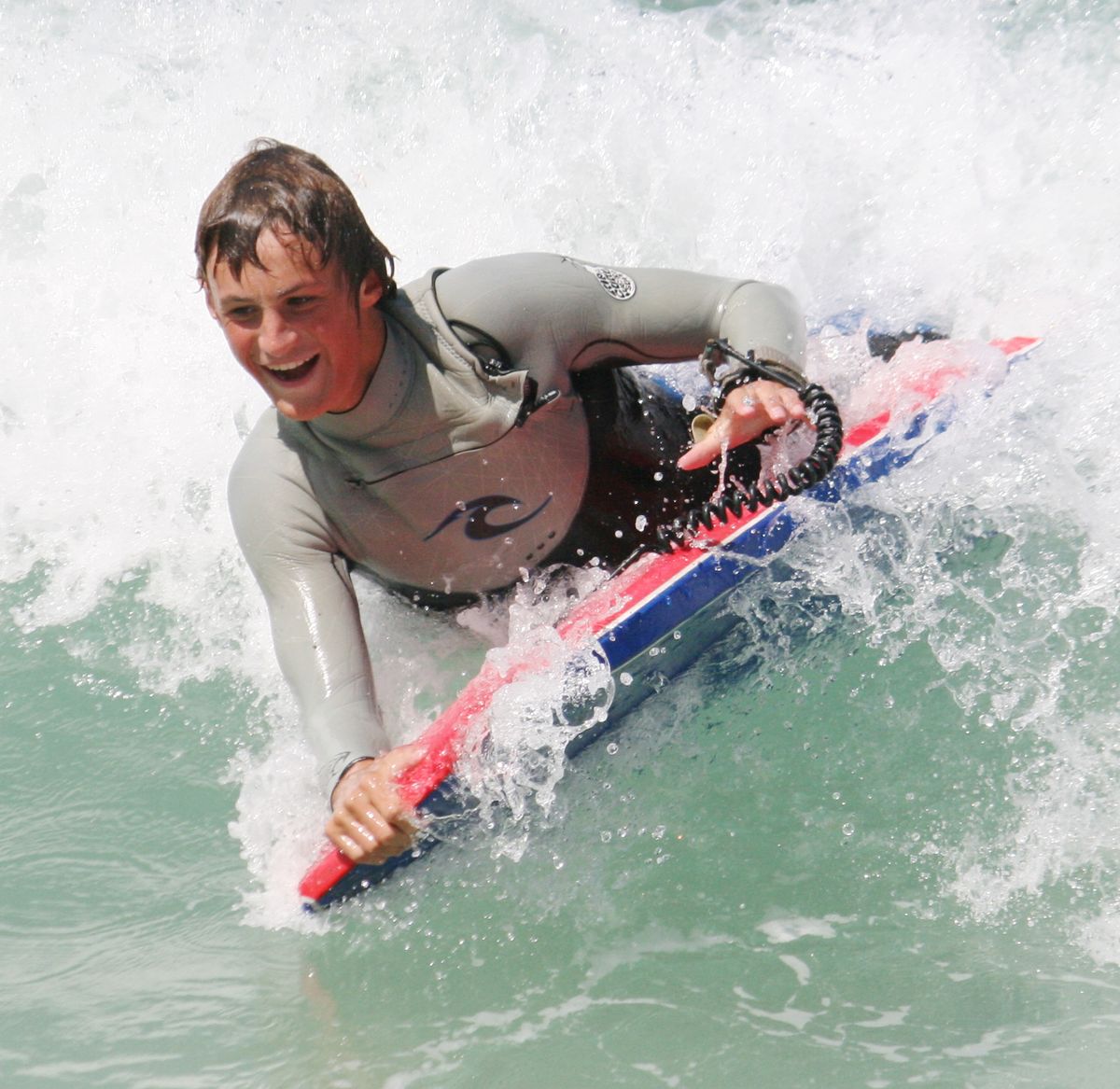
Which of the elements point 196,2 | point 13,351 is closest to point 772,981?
point 13,351

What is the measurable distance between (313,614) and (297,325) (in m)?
0.59

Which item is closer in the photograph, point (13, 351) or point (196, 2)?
point (13, 351)

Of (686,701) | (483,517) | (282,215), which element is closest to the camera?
(282,215)

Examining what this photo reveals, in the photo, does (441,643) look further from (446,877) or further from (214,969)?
(214,969)

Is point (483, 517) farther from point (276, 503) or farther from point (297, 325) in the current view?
point (297, 325)

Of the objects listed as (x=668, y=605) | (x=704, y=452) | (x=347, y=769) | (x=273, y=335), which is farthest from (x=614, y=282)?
(x=347, y=769)

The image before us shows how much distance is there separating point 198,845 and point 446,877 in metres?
0.72

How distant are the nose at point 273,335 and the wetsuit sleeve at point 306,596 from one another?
0.35 meters

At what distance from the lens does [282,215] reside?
2.53 m

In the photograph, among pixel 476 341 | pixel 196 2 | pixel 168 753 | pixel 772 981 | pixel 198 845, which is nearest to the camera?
pixel 772 981

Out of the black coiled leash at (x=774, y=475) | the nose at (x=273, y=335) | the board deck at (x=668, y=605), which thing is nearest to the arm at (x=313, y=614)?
the board deck at (x=668, y=605)

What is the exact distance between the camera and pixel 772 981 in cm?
243

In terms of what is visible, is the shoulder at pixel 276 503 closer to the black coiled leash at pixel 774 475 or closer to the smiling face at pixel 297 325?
the smiling face at pixel 297 325

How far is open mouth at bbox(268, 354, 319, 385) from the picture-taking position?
8.61 feet
